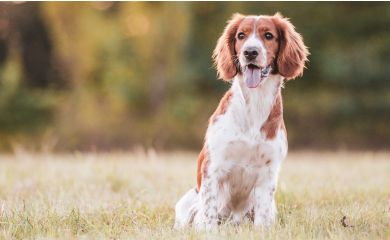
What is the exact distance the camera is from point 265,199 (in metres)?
4.91

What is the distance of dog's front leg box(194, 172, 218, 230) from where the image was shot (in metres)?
4.88

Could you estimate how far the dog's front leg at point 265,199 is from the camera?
4879 millimetres

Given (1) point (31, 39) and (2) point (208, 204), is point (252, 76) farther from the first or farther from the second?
(1) point (31, 39)

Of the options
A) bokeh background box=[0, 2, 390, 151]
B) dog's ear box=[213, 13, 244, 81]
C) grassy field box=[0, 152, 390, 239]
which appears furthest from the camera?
bokeh background box=[0, 2, 390, 151]

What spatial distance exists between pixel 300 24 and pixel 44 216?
16.9 meters

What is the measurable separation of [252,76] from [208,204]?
102 cm

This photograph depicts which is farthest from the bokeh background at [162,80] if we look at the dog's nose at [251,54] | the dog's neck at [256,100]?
the dog's nose at [251,54]

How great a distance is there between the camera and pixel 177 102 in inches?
786

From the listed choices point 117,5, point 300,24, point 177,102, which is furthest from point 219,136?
point 117,5

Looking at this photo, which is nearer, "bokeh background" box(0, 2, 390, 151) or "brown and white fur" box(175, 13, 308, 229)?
"brown and white fur" box(175, 13, 308, 229)

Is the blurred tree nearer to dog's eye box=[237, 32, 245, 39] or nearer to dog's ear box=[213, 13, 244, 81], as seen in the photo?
dog's ear box=[213, 13, 244, 81]

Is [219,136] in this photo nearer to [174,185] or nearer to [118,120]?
[174,185]

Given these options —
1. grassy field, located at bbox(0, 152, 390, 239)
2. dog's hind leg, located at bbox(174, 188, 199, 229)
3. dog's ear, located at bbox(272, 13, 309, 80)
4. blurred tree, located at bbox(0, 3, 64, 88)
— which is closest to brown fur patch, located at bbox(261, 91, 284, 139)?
dog's ear, located at bbox(272, 13, 309, 80)

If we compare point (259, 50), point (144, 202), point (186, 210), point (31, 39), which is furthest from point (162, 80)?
point (259, 50)
